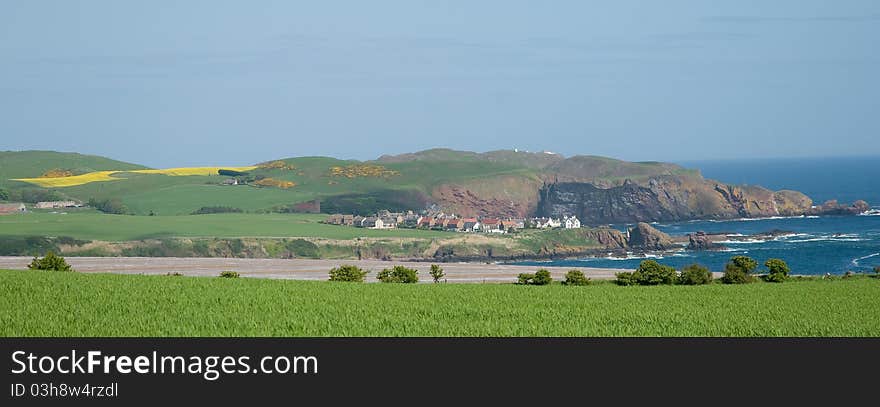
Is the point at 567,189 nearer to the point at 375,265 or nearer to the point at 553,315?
the point at 375,265

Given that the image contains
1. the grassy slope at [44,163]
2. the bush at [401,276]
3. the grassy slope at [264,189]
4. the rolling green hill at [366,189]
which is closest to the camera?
the bush at [401,276]

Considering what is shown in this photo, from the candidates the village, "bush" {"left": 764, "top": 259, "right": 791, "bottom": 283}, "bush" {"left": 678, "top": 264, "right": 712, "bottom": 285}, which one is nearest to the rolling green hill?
the village

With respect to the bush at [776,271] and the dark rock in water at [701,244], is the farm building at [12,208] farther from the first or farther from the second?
the bush at [776,271]

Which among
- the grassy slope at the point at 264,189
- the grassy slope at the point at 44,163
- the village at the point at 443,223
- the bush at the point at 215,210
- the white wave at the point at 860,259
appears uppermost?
the grassy slope at the point at 44,163

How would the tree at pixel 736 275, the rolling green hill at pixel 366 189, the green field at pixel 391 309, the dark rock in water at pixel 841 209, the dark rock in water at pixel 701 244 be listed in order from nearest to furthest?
the green field at pixel 391 309 < the tree at pixel 736 275 < the dark rock in water at pixel 701 244 < the dark rock in water at pixel 841 209 < the rolling green hill at pixel 366 189

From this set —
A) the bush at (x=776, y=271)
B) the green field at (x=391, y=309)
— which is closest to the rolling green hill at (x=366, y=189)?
the bush at (x=776, y=271)

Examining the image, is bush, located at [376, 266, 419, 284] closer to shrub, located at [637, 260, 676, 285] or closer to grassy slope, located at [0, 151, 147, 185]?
shrub, located at [637, 260, 676, 285]
